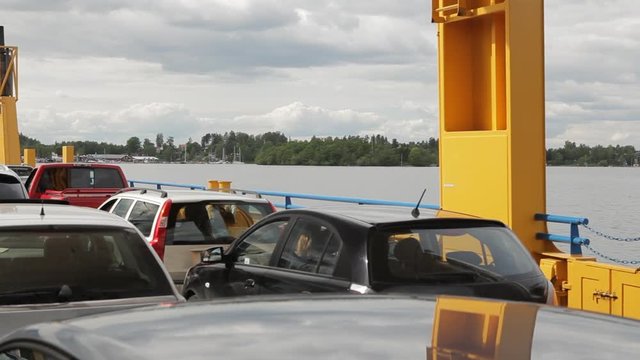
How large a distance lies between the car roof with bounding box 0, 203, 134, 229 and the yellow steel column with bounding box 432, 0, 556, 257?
576 centimetres

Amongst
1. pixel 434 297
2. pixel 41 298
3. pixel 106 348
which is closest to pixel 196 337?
pixel 106 348

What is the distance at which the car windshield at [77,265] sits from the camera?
220 inches

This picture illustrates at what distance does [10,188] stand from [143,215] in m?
3.37

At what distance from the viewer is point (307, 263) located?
647 centimetres

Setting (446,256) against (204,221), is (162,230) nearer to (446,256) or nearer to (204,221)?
(204,221)

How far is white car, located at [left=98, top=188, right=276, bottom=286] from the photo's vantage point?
9.91 m

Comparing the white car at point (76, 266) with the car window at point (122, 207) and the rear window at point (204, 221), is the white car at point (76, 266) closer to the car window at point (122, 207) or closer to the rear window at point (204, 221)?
the rear window at point (204, 221)

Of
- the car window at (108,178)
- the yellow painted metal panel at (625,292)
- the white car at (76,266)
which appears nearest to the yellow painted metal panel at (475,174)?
the yellow painted metal panel at (625,292)

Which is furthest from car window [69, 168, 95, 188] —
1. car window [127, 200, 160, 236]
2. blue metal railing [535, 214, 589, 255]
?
blue metal railing [535, 214, 589, 255]

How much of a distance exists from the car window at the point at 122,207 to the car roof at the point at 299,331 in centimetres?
830

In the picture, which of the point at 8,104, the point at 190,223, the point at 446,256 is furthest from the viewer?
the point at 8,104

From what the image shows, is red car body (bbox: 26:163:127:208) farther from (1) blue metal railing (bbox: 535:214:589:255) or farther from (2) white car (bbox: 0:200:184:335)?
(2) white car (bbox: 0:200:184:335)

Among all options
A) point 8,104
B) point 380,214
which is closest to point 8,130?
point 8,104

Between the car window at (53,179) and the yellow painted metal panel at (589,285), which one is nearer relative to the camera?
the yellow painted metal panel at (589,285)
